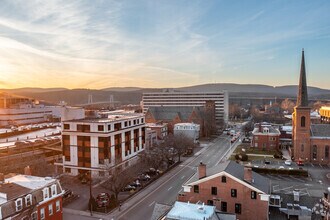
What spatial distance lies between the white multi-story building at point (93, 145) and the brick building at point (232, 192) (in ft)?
74.0

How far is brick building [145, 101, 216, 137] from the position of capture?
3944 inches

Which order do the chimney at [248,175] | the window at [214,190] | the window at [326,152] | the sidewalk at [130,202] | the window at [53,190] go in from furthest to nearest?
the window at [326,152] < the sidewalk at [130,202] < the window at [53,190] < the window at [214,190] < the chimney at [248,175]

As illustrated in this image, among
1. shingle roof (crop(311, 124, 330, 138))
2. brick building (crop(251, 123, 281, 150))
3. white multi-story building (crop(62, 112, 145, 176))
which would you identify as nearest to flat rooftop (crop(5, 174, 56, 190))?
white multi-story building (crop(62, 112, 145, 176))

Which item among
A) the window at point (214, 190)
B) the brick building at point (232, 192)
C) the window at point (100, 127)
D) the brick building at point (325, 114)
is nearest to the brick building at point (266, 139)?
the window at point (100, 127)

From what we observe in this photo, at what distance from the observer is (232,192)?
28891 millimetres

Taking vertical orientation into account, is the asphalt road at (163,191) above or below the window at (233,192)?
below

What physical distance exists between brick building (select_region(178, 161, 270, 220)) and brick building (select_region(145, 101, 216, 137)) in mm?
67648

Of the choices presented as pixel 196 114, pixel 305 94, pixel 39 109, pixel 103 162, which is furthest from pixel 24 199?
pixel 39 109

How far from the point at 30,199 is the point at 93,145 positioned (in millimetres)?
24382

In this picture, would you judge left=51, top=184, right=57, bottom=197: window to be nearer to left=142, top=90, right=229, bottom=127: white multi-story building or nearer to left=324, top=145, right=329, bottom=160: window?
left=324, top=145, right=329, bottom=160: window

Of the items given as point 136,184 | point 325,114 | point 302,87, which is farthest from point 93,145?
point 325,114

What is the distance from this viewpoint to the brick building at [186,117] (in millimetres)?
100188

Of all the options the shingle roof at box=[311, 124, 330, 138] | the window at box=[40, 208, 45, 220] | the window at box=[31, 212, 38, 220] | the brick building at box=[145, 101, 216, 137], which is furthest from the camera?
the brick building at box=[145, 101, 216, 137]

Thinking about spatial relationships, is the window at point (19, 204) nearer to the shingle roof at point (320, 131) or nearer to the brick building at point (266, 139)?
the shingle roof at point (320, 131)
